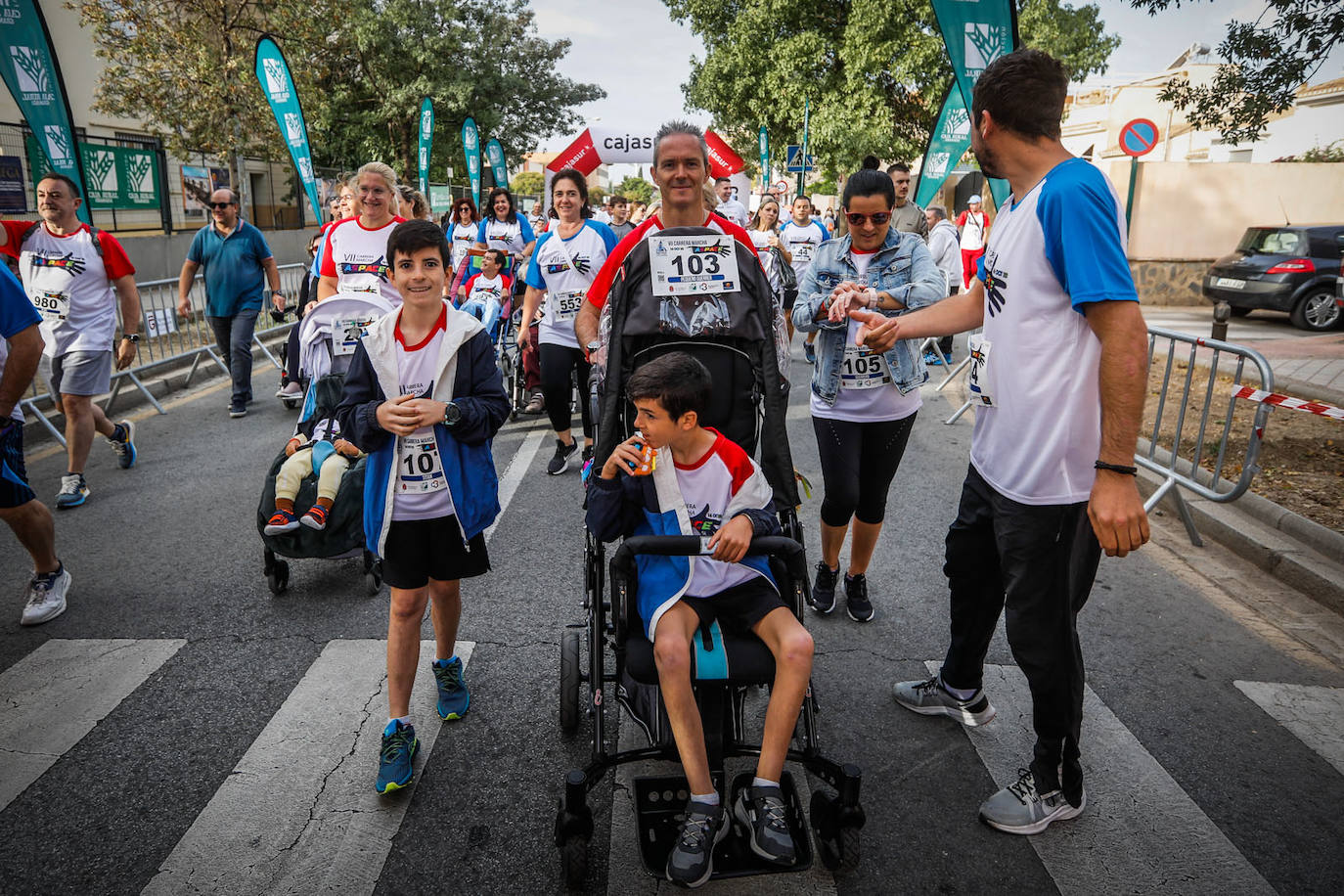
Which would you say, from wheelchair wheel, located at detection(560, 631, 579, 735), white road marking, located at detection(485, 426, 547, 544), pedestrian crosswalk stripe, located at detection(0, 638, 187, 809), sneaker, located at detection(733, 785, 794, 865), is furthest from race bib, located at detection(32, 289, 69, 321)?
sneaker, located at detection(733, 785, 794, 865)

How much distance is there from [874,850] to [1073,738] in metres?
0.75

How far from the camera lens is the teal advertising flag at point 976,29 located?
5796 millimetres

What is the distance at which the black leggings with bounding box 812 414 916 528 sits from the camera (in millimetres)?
4090

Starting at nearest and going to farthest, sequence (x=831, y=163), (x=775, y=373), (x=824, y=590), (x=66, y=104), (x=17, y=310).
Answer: (x=775, y=373), (x=17, y=310), (x=824, y=590), (x=66, y=104), (x=831, y=163)

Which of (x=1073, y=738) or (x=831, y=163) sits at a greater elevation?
(x=831, y=163)

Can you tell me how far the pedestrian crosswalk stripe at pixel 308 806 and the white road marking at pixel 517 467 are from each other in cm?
177

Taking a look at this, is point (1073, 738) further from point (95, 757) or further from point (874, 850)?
point (95, 757)

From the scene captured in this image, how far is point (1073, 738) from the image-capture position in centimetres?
277

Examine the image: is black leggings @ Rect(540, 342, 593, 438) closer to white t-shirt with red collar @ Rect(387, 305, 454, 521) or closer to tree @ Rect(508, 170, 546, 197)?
white t-shirt with red collar @ Rect(387, 305, 454, 521)

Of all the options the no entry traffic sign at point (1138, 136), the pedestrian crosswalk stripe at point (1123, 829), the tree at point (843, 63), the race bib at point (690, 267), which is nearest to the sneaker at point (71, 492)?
the race bib at point (690, 267)

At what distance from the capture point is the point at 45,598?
423 centimetres

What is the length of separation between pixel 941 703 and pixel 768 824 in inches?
49.9

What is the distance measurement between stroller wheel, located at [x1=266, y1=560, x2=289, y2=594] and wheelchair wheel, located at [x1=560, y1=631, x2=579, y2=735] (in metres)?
2.01

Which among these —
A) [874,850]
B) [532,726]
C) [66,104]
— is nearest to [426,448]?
[532,726]
